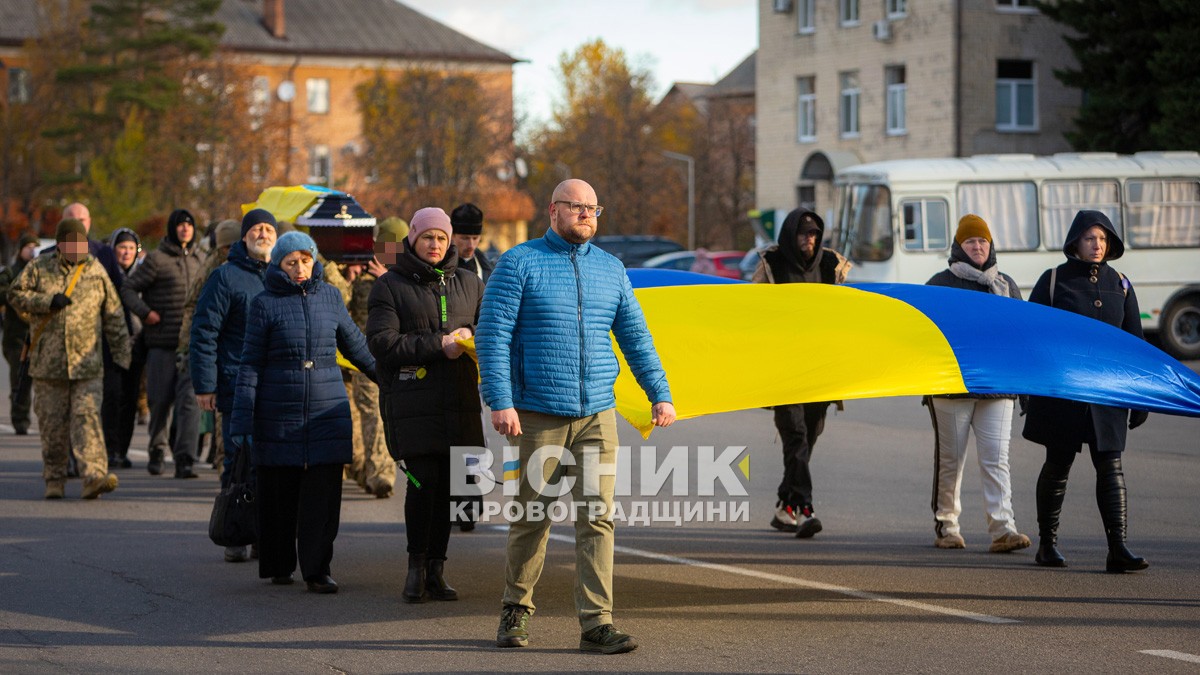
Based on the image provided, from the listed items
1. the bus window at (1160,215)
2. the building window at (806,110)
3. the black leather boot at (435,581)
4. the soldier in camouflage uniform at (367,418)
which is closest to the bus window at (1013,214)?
the bus window at (1160,215)

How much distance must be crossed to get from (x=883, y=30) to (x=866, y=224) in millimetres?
22023

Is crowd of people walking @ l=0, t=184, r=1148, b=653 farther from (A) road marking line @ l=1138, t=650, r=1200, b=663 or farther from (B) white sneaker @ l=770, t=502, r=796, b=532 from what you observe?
(A) road marking line @ l=1138, t=650, r=1200, b=663

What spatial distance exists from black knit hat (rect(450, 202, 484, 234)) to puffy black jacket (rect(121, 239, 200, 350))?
4276 mm

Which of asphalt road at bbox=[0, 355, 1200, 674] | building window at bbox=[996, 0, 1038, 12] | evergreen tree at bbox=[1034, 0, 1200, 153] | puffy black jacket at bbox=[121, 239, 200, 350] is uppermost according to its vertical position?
building window at bbox=[996, 0, 1038, 12]

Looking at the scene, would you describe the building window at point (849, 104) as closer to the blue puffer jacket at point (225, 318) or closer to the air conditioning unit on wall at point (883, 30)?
the air conditioning unit on wall at point (883, 30)

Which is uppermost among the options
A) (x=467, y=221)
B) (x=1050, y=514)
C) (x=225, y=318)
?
(x=467, y=221)

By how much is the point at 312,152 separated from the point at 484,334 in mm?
95384

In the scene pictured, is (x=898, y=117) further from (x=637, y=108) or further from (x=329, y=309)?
(x=329, y=309)

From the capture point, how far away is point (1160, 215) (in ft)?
95.5

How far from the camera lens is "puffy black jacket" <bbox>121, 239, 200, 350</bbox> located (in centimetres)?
1400

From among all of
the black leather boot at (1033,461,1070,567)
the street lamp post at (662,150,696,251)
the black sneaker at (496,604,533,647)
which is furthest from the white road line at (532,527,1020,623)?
the street lamp post at (662,150,696,251)

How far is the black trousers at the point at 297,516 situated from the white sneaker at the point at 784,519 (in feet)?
10.4

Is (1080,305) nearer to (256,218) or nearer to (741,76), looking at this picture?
(256,218)

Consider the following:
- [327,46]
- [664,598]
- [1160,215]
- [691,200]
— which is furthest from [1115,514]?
[327,46]
